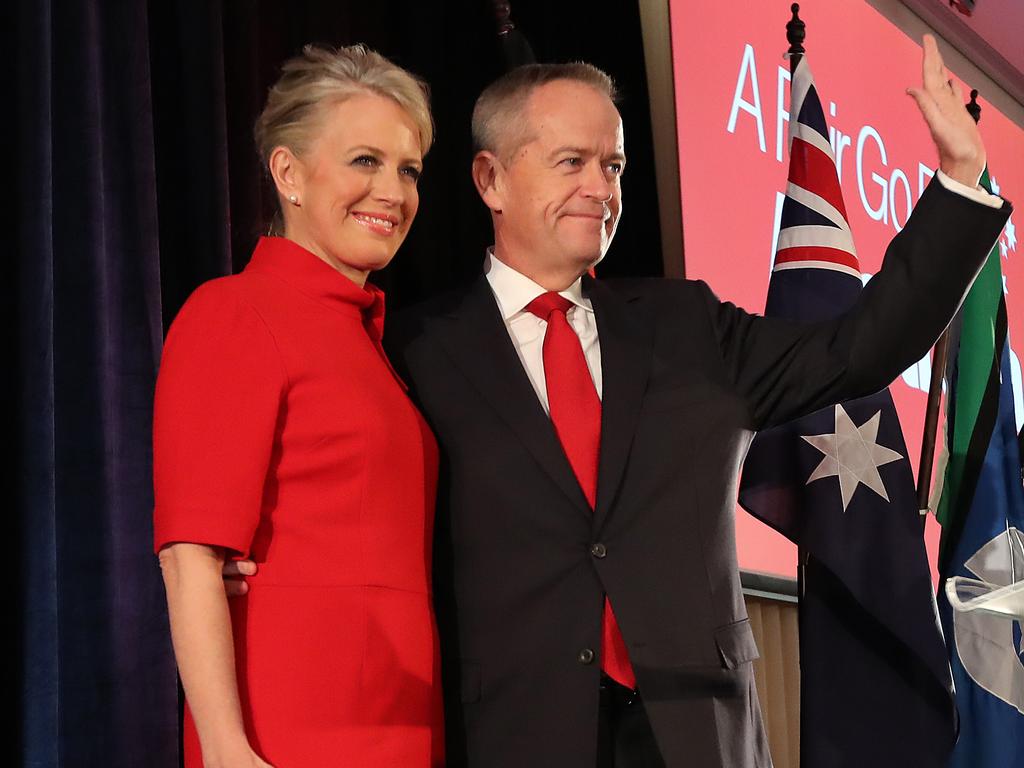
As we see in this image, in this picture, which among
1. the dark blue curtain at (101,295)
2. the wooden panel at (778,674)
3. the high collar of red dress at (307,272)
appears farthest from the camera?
the wooden panel at (778,674)

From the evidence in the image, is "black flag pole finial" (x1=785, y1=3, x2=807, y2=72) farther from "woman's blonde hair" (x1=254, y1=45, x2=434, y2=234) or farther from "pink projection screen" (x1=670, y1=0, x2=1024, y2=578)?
"woman's blonde hair" (x1=254, y1=45, x2=434, y2=234)

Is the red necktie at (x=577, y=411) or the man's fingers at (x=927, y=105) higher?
the man's fingers at (x=927, y=105)

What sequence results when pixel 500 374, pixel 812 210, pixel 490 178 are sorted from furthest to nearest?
pixel 812 210 → pixel 490 178 → pixel 500 374

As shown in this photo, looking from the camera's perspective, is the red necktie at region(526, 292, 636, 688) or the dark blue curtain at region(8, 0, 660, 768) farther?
the dark blue curtain at region(8, 0, 660, 768)

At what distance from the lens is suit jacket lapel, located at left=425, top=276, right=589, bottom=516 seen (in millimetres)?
1940

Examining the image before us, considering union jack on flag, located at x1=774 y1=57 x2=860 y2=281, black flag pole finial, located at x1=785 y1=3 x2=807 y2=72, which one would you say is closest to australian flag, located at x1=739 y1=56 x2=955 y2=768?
union jack on flag, located at x1=774 y1=57 x2=860 y2=281

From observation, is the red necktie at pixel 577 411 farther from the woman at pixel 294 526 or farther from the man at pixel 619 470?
the woman at pixel 294 526

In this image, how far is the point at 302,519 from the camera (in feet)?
5.39

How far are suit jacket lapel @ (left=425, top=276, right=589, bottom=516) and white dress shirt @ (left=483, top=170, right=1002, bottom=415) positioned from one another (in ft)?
0.09

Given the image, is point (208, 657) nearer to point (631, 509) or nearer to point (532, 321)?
point (631, 509)

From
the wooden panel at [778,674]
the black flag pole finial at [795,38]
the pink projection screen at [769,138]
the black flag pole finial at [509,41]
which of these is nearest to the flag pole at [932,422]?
the black flag pole finial at [795,38]

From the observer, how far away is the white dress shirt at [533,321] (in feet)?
6.90

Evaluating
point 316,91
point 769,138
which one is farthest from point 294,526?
point 769,138

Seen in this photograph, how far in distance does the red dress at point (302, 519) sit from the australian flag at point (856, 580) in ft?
4.01
